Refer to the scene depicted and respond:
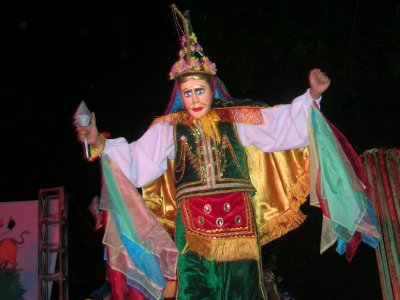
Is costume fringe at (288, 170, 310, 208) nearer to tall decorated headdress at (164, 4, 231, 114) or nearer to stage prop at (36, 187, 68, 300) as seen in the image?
tall decorated headdress at (164, 4, 231, 114)

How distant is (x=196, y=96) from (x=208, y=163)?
422 mm

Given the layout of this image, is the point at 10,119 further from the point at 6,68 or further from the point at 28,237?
the point at 28,237

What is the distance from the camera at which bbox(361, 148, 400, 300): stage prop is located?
393 cm

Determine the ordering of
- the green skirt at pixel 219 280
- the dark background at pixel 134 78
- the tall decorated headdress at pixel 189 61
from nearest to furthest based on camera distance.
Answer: the green skirt at pixel 219 280, the tall decorated headdress at pixel 189 61, the dark background at pixel 134 78

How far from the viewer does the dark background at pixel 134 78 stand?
18.4 ft

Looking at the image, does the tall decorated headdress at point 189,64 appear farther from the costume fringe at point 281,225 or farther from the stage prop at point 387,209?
the stage prop at point 387,209

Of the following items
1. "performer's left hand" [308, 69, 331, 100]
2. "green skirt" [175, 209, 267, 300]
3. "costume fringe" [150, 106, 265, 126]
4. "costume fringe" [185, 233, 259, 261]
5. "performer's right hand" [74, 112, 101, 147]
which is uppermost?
"performer's left hand" [308, 69, 331, 100]

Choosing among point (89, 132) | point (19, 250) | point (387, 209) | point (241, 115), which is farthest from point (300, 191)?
point (19, 250)

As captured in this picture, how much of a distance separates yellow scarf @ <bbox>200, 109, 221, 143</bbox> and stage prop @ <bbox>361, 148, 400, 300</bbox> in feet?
5.30

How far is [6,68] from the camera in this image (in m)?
5.75

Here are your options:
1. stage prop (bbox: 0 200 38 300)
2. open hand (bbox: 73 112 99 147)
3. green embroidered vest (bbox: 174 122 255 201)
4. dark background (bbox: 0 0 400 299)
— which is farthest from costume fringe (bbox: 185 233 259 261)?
stage prop (bbox: 0 200 38 300)

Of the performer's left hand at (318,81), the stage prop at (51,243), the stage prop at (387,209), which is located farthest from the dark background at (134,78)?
the performer's left hand at (318,81)

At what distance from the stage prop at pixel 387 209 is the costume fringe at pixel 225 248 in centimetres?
153

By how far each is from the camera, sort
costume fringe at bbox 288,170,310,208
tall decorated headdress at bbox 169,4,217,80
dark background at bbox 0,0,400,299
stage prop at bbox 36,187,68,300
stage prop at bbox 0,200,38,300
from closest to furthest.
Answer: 1. tall decorated headdress at bbox 169,4,217,80
2. costume fringe at bbox 288,170,310,208
3. stage prop at bbox 36,187,68,300
4. stage prop at bbox 0,200,38,300
5. dark background at bbox 0,0,400,299
